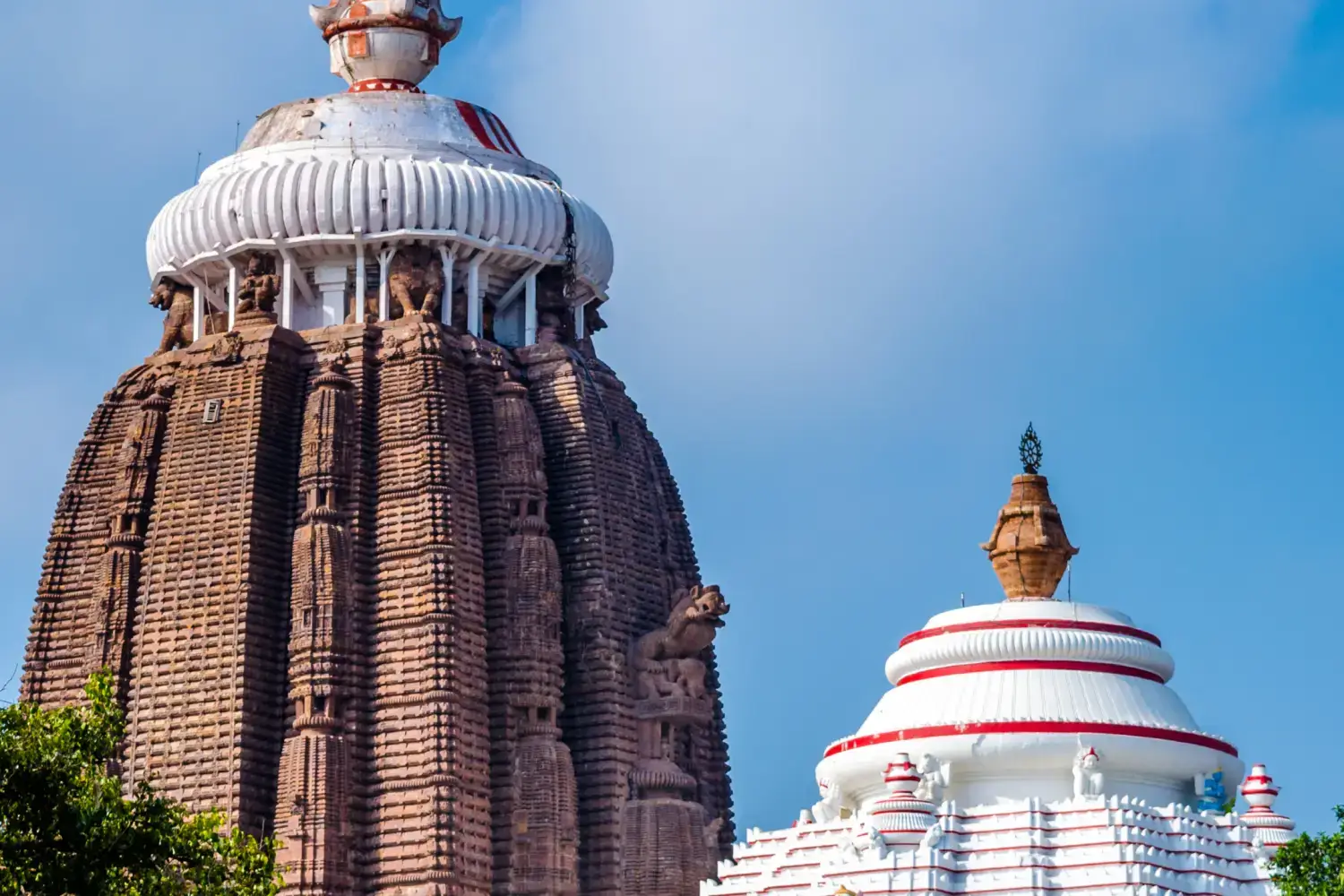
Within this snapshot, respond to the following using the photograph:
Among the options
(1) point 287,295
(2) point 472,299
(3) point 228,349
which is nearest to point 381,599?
(3) point 228,349

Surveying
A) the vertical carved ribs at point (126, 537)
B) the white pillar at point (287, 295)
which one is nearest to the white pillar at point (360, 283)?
the white pillar at point (287, 295)

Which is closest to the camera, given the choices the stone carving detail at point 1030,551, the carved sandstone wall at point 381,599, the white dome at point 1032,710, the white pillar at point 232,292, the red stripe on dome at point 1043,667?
the white dome at point 1032,710

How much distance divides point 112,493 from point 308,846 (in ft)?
32.9

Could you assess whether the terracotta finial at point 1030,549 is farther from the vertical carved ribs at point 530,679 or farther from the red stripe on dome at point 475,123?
the red stripe on dome at point 475,123

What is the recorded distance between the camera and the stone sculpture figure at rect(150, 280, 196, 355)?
258 ft

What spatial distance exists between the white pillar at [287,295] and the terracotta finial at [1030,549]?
22332mm

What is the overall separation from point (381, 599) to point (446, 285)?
798cm

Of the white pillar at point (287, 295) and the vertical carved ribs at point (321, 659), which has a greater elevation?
the white pillar at point (287, 295)

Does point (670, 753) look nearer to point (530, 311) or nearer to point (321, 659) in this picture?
point (321, 659)

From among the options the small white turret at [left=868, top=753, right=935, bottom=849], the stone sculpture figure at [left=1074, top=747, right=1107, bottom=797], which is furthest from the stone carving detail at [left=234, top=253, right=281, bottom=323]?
the stone sculpture figure at [left=1074, top=747, right=1107, bottom=797]

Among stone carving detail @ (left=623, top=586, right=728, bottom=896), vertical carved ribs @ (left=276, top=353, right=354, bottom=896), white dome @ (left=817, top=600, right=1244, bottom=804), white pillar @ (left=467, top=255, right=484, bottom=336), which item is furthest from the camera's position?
white pillar @ (left=467, top=255, right=484, bottom=336)

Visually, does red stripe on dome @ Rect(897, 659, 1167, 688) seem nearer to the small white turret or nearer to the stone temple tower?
the small white turret

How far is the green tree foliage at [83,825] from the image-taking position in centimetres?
5047

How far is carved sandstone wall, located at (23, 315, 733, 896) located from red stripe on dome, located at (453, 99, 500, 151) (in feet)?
16.2
